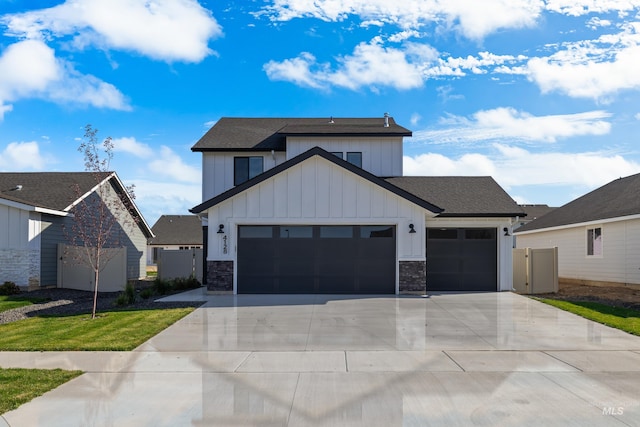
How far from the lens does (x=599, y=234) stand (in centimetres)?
2402

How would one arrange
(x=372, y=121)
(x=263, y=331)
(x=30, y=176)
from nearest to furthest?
(x=263, y=331) < (x=30, y=176) < (x=372, y=121)

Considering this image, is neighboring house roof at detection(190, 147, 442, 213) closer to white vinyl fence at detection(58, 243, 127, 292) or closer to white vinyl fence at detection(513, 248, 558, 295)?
white vinyl fence at detection(513, 248, 558, 295)

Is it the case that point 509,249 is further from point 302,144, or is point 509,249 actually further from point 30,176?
point 30,176

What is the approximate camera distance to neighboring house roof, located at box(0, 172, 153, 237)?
21.3 metres

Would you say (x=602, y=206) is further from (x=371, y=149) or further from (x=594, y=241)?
(x=371, y=149)

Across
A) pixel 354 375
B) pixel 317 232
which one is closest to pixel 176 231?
pixel 317 232

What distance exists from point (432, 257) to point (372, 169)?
5.20 metres

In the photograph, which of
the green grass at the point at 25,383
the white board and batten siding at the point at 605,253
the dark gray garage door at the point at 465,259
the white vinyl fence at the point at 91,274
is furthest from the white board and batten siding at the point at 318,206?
the green grass at the point at 25,383

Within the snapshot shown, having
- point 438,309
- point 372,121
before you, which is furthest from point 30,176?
point 438,309

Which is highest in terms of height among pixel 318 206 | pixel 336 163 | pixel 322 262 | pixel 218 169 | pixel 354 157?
pixel 354 157

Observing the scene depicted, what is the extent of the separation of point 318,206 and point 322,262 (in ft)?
6.60

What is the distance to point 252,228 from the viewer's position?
18375 mm

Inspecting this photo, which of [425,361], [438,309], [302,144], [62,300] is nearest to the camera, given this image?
[425,361]

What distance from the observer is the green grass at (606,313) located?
12.3 meters
